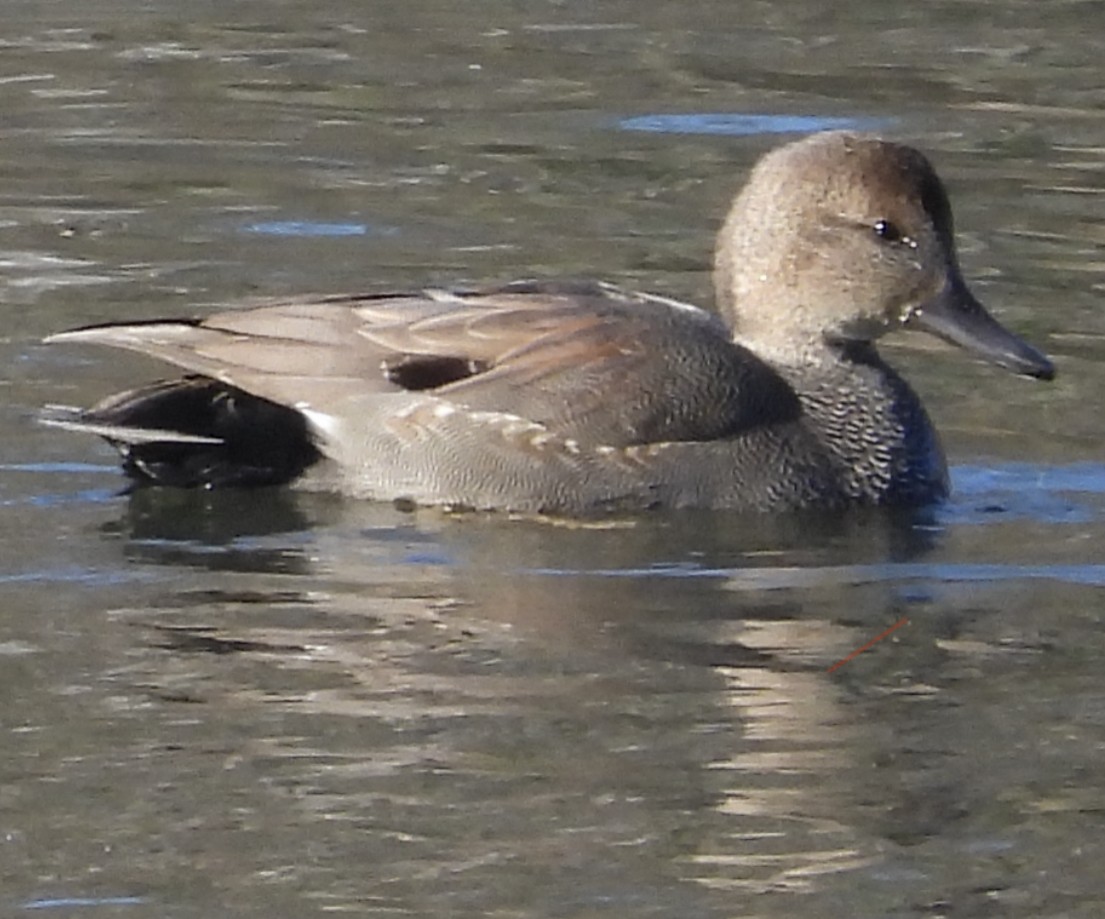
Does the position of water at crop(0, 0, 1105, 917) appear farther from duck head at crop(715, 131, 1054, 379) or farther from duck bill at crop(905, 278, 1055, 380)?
duck head at crop(715, 131, 1054, 379)

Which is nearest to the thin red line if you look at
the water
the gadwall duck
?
the water

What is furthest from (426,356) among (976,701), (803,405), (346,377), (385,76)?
(385,76)

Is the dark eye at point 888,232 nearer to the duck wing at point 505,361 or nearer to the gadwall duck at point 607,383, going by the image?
the gadwall duck at point 607,383

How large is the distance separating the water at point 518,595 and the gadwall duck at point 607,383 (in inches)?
4.5

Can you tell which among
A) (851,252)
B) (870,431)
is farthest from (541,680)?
(851,252)

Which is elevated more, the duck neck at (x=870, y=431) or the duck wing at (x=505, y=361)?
the duck wing at (x=505, y=361)

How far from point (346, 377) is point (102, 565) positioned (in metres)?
0.89

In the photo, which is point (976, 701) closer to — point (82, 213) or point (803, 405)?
point (803, 405)

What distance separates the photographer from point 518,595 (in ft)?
26.3

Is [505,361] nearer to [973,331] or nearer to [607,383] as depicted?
[607,383]

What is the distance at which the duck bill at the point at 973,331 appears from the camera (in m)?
9.05

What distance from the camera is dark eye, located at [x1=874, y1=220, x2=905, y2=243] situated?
357 inches

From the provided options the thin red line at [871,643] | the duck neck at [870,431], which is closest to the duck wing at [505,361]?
the duck neck at [870,431]

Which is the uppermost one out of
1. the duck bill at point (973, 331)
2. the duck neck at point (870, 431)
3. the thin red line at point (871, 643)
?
the duck bill at point (973, 331)
